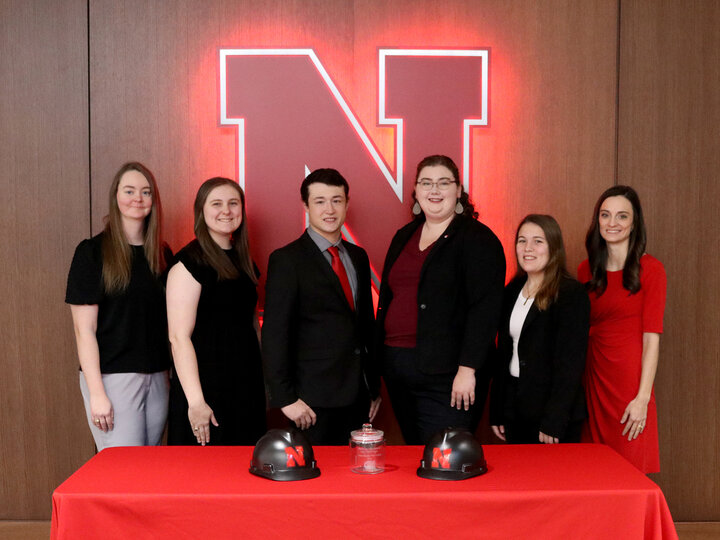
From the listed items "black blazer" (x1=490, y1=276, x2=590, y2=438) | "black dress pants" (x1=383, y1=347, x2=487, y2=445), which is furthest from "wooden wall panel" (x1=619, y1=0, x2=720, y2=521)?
"black dress pants" (x1=383, y1=347, x2=487, y2=445)

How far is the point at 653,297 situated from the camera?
102 inches

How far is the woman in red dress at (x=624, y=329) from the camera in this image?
260cm

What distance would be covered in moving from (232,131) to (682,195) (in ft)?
7.09

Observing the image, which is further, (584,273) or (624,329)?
(584,273)

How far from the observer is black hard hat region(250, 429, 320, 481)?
5.57ft

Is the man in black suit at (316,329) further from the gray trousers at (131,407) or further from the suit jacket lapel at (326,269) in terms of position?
the gray trousers at (131,407)

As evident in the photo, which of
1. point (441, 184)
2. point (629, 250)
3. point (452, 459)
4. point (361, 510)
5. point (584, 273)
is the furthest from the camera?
point (584, 273)

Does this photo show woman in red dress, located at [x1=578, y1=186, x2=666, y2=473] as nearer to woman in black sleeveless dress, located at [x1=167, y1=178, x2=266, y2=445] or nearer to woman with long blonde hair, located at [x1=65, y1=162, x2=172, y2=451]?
woman in black sleeveless dress, located at [x1=167, y1=178, x2=266, y2=445]

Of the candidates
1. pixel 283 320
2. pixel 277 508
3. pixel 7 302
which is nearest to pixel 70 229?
pixel 7 302

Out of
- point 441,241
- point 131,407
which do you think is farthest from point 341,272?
point 131,407

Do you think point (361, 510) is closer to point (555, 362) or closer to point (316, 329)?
point (316, 329)

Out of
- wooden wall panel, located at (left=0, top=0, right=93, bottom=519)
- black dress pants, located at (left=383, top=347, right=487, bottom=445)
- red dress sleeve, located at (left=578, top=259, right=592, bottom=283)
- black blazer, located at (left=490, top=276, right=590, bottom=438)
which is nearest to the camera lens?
black blazer, located at (left=490, top=276, right=590, bottom=438)

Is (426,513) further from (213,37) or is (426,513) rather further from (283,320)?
(213,37)

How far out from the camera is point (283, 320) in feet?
8.06
